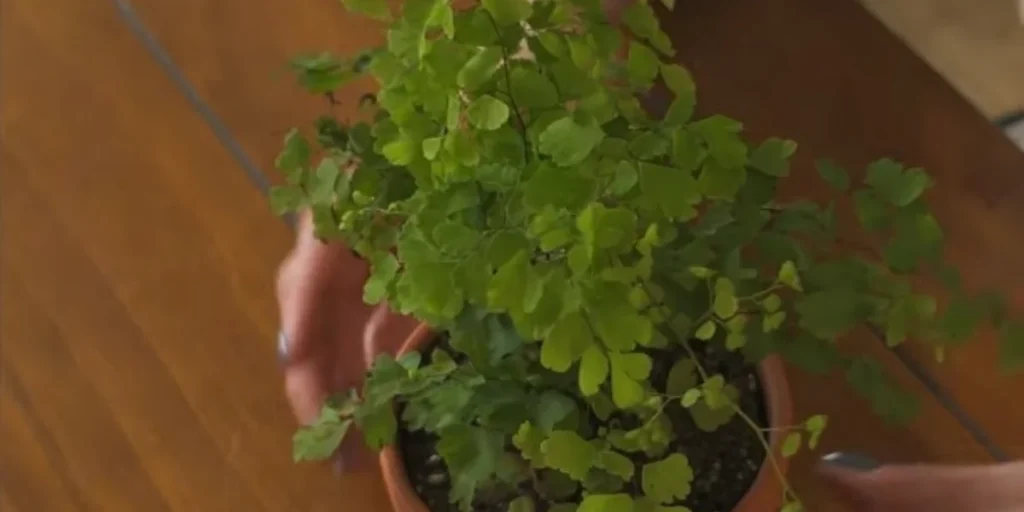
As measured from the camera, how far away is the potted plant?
0.47 m

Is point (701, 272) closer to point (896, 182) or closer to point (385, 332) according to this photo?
point (896, 182)

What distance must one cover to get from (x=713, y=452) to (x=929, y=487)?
13cm

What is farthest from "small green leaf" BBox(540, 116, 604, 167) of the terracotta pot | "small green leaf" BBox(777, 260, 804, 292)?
the terracotta pot

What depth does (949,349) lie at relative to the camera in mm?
747

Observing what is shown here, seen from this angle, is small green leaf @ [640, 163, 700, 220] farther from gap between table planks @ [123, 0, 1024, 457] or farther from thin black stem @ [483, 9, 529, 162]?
gap between table planks @ [123, 0, 1024, 457]

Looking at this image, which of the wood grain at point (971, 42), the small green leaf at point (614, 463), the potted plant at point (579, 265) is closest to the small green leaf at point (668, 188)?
the potted plant at point (579, 265)

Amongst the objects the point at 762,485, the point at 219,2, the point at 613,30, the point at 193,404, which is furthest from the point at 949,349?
the point at 219,2

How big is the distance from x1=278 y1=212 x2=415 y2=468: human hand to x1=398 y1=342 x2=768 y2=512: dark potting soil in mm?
111

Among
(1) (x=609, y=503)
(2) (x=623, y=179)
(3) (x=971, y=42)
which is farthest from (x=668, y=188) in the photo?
(3) (x=971, y=42)

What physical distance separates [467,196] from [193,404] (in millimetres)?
367

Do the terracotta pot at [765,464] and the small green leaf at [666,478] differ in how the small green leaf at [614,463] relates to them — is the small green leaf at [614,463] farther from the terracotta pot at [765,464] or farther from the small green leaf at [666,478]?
the terracotta pot at [765,464]

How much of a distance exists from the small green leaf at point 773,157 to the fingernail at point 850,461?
229mm

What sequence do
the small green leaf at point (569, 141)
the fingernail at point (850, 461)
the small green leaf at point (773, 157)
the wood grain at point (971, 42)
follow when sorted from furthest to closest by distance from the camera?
the wood grain at point (971, 42) < the fingernail at point (850, 461) < the small green leaf at point (773, 157) < the small green leaf at point (569, 141)

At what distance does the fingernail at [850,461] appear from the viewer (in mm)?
706
